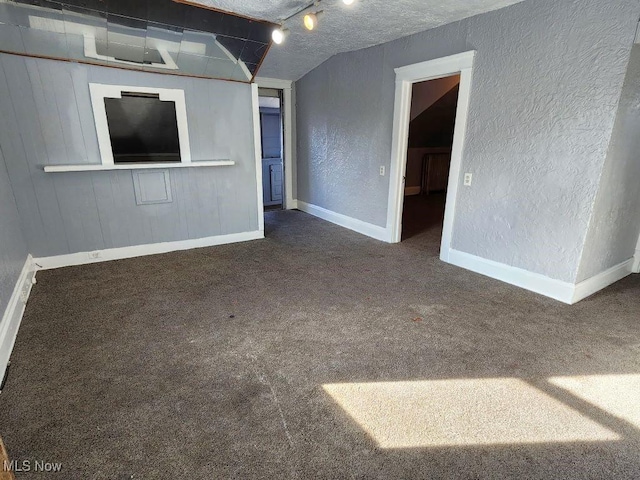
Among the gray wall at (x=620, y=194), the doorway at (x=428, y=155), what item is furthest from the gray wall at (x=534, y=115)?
the doorway at (x=428, y=155)

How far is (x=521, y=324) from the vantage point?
2.36 meters

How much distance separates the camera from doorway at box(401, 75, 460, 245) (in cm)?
540

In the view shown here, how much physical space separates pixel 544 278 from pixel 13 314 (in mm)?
4123

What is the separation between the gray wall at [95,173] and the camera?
2.99m

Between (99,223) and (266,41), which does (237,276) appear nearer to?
(99,223)

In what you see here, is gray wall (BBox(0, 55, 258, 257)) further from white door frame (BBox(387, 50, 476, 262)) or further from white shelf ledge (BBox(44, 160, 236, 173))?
white door frame (BBox(387, 50, 476, 262))

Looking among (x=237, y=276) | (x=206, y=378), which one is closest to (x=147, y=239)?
(x=237, y=276)

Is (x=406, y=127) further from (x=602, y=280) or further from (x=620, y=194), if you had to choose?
(x=602, y=280)

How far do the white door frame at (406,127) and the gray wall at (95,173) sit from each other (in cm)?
183

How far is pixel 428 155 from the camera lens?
7828 mm

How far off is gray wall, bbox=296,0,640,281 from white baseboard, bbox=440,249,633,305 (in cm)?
7

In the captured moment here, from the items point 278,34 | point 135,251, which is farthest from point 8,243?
point 278,34

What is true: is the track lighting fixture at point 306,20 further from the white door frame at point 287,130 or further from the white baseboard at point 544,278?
the white baseboard at point 544,278

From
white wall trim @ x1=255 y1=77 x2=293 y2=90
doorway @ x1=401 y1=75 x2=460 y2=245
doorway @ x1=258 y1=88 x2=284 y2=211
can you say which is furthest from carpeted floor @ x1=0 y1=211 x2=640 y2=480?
doorway @ x1=258 y1=88 x2=284 y2=211
